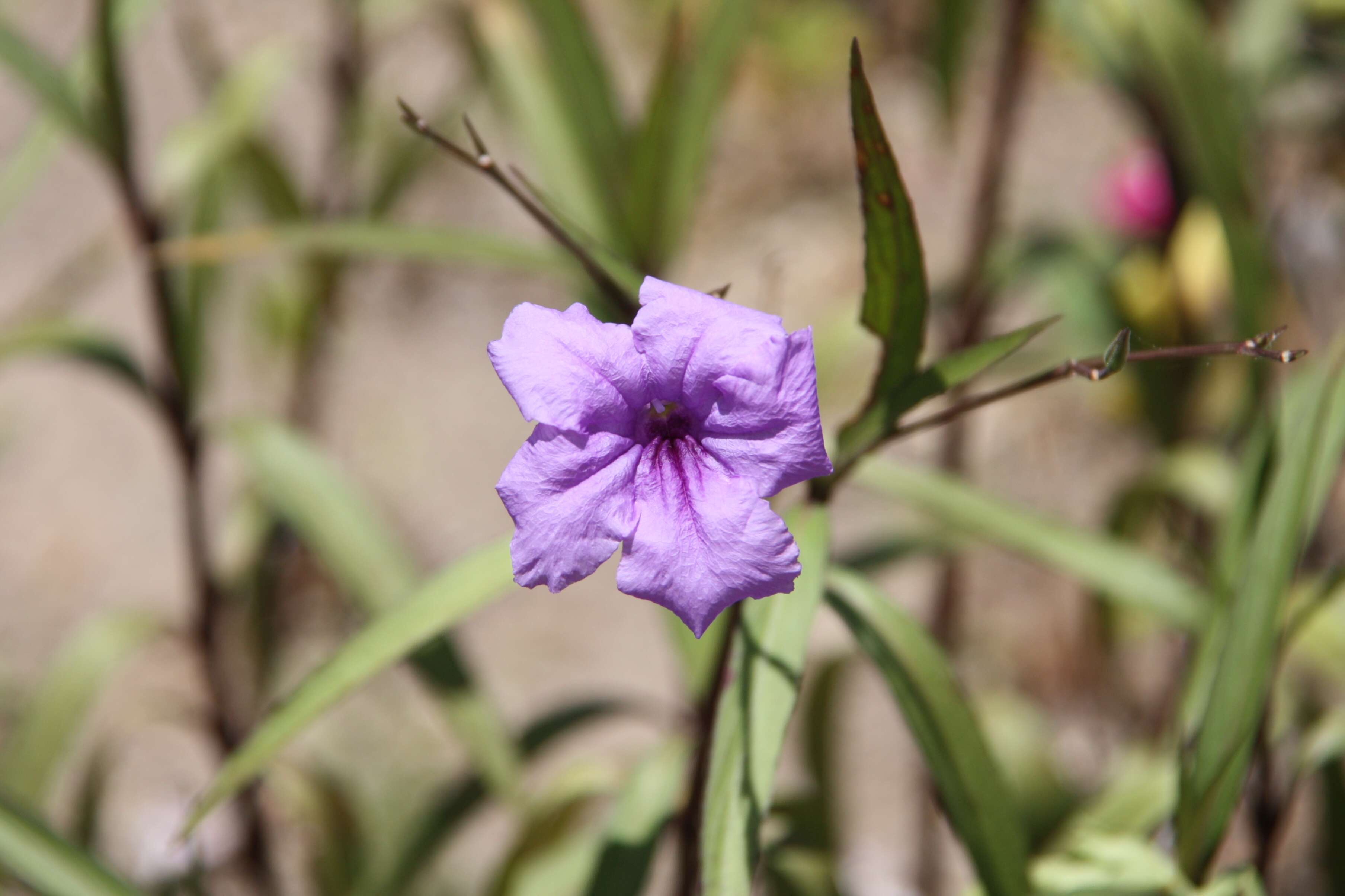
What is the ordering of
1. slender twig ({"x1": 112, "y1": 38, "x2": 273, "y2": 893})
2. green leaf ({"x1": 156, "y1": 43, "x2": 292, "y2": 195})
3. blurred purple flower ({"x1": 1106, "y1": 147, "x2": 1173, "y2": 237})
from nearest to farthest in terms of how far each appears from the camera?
slender twig ({"x1": 112, "y1": 38, "x2": 273, "y2": 893}) < green leaf ({"x1": 156, "y1": 43, "x2": 292, "y2": 195}) < blurred purple flower ({"x1": 1106, "y1": 147, "x2": 1173, "y2": 237})

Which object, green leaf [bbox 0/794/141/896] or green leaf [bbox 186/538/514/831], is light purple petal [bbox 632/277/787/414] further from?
green leaf [bbox 0/794/141/896]

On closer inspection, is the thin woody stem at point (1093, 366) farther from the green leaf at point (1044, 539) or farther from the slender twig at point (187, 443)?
the slender twig at point (187, 443)

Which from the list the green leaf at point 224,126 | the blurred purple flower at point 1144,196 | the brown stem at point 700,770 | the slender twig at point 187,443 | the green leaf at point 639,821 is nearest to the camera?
the brown stem at point 700,770

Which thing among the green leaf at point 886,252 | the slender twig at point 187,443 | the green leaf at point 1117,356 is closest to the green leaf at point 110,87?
the slender twig at point 187,443

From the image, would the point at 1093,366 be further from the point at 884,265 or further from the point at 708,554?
the point at 708,554

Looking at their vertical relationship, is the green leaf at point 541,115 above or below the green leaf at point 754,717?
above

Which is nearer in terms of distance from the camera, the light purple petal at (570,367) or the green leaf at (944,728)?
the light purple petal at (570,367)

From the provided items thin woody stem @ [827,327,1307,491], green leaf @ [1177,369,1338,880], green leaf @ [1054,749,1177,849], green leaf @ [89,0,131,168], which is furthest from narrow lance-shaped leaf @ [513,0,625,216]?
green leaf @ [1054,749,1177,849]
